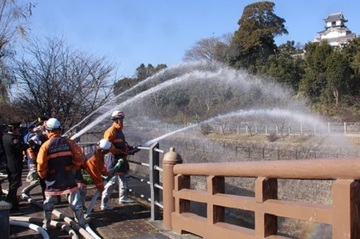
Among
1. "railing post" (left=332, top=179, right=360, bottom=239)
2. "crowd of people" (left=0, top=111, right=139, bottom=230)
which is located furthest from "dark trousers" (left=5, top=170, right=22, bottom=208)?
"railing post" (left=332, top=179, right=360, bottom=239)

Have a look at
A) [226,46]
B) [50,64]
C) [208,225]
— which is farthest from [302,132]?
[208,225]

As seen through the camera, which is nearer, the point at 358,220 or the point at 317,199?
the point at 358,220

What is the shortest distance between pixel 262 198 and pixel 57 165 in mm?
3154

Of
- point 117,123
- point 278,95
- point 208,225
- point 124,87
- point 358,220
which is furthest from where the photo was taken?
point 278,95

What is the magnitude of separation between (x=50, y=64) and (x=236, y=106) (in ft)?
77.0

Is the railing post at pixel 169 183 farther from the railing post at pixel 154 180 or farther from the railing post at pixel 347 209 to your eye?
the railing post at pixel 347 209

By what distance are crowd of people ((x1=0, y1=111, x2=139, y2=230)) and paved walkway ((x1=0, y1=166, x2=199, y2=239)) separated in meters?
0.20

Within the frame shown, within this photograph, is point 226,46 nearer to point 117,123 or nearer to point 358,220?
point 117,123

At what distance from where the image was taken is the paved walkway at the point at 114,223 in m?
6.30

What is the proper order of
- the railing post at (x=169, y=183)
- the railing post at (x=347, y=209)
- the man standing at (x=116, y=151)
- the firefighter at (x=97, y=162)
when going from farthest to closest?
the man standing at (x=116, y=151), the firefighter at (x=97, y=162), the railing post at (x=169, y=183), the railing post at (x=347, y=209)

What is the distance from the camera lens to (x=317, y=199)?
1927cm

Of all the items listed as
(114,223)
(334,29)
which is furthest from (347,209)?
(334,29)

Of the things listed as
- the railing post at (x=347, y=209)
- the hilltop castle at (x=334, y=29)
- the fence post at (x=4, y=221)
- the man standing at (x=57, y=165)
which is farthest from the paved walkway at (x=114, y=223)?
the hilltop castle at (x=334, y=29)

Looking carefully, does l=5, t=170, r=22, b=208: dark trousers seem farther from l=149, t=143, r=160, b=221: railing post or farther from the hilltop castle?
the hilltop castle
